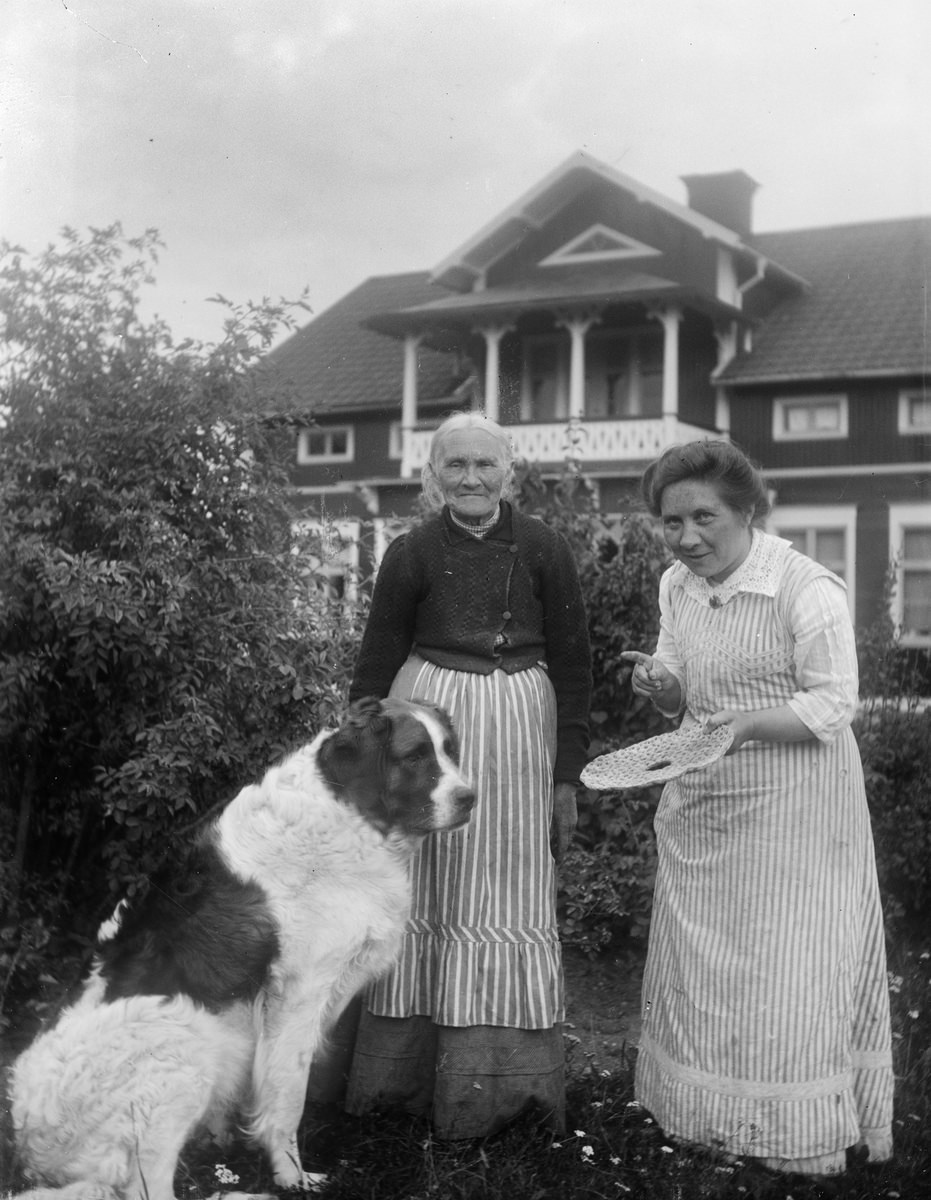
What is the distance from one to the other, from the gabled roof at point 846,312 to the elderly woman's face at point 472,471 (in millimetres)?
13186

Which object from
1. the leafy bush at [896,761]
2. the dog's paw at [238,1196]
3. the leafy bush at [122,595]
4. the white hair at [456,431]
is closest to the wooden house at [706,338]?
the leafy bush at [896,761]

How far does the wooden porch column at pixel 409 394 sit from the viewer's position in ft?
35.1

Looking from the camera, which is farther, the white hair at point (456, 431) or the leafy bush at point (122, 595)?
the leafy bush at point (122, 595)

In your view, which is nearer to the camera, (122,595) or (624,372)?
(122,595)

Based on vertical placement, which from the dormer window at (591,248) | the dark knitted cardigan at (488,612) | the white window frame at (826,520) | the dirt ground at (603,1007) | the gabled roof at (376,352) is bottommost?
the dirt ground at (603,1007)

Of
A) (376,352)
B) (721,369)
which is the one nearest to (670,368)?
(721,369)

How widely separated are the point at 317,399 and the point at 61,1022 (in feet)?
12.2

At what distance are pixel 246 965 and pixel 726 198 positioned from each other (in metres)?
17.9

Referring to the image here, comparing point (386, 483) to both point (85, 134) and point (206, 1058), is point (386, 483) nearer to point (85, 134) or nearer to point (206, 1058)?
point (85, 134)

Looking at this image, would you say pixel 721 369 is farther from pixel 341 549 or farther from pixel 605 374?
pixel 341 549

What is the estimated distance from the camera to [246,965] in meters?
3.40

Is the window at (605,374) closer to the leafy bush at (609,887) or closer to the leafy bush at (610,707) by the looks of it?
the leafy bush at (610,707)

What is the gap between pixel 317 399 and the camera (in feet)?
20.2

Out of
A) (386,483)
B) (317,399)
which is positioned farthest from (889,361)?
(317,399)
